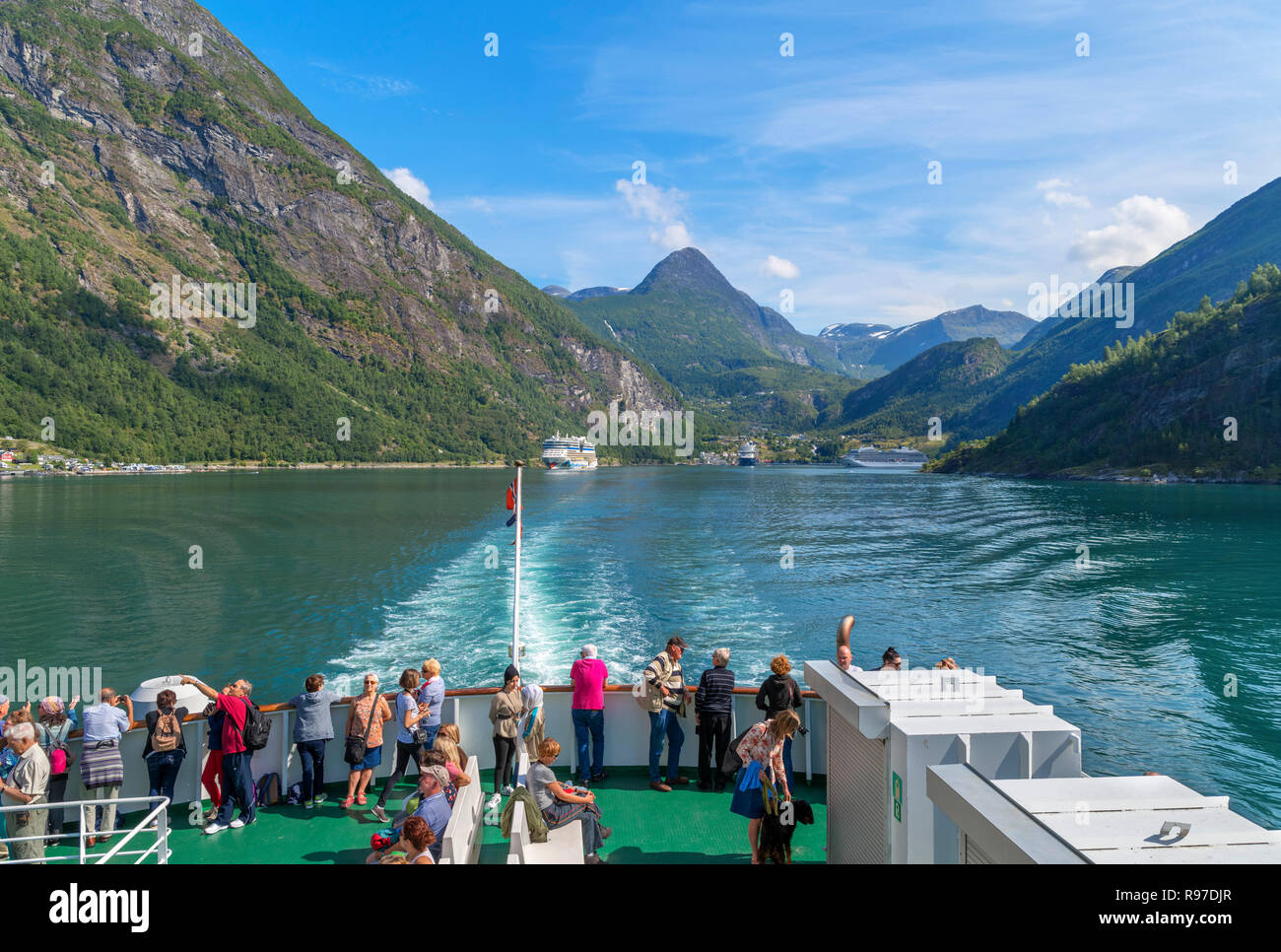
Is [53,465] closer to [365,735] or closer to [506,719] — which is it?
[365,735]

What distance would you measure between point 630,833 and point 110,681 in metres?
19.6

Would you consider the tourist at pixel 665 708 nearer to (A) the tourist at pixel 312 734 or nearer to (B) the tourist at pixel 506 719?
(B) the tourist at pixel 506 719

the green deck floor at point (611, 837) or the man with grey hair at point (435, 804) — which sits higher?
the man with grey hair at point (435, 804)

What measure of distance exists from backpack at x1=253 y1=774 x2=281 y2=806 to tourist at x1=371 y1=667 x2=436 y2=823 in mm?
1312

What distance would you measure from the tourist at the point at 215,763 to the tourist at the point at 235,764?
0.06 meters

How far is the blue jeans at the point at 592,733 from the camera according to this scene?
9.38 metres

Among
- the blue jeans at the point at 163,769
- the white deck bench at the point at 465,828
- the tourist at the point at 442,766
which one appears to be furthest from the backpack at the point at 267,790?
the tourist at the point at 442,766

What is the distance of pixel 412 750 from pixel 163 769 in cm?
295

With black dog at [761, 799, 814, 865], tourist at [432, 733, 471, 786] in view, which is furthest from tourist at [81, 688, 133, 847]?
black dog at [761, 799, 814, 865]

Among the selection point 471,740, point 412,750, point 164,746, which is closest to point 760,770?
point 412,750

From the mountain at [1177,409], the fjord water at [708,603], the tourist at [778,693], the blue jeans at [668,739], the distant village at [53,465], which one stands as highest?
the mountain at [1177,409]
